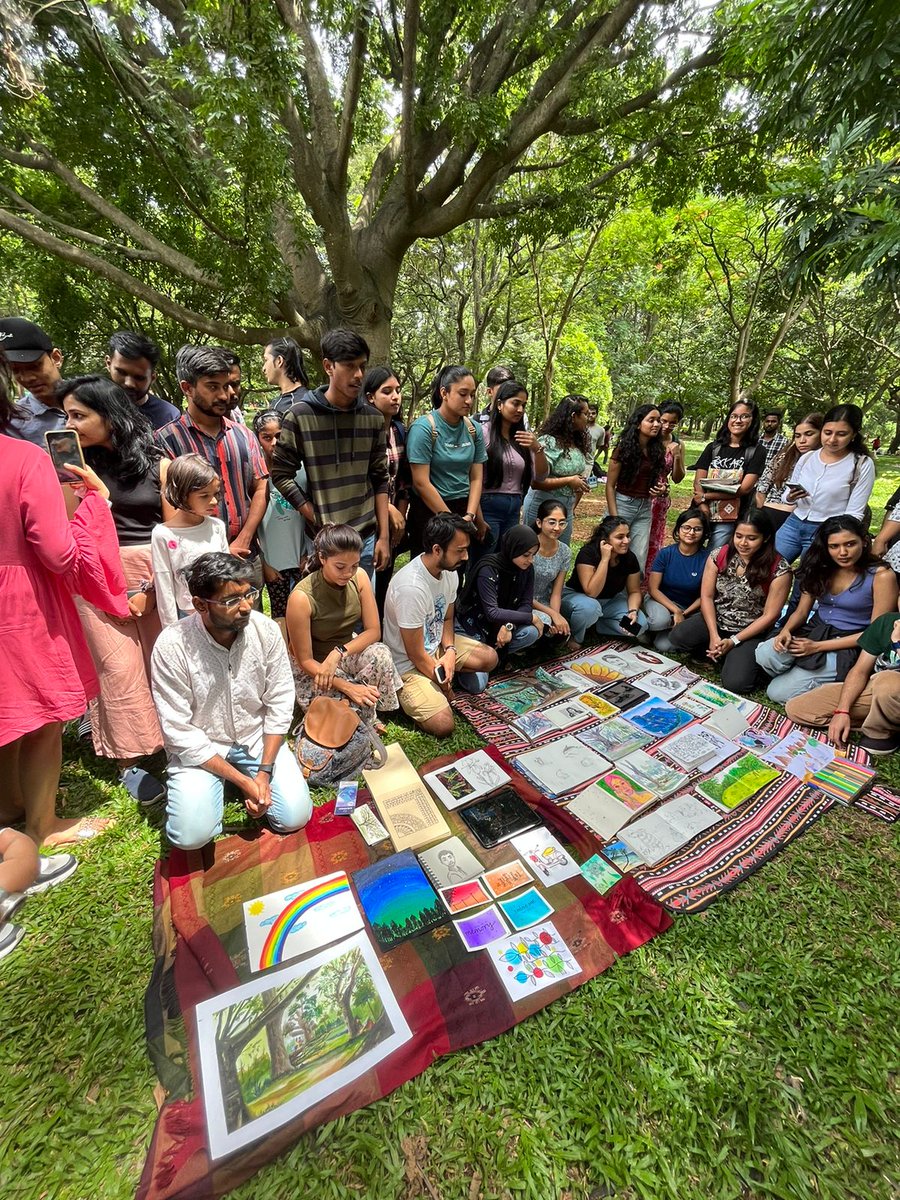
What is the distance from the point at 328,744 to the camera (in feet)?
9.00

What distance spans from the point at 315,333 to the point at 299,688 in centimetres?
510

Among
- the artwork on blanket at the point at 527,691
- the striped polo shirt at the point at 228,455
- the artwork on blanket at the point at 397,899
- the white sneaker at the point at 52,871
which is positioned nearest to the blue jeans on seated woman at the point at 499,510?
the artwork on blanket at the point at 527,691

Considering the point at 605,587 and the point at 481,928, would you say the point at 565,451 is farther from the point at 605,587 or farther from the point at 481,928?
the point at 481,928

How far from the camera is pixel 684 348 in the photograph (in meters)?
19.6

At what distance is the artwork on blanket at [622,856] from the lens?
2.33 m

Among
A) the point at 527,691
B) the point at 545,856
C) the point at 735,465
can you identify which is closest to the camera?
the point at 545,856

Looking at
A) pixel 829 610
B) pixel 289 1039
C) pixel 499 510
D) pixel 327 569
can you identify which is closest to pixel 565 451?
pixel 499 510

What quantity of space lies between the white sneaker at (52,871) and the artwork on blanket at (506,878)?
1.87 m

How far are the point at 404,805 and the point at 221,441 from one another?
2.22 meters

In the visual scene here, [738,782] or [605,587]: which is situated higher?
[605,587]

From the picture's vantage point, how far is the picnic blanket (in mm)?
1443

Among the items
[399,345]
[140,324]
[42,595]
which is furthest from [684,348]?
[42,595]

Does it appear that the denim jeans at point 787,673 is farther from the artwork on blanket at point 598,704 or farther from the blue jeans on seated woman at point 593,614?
the artwork on blanket at point 598,704

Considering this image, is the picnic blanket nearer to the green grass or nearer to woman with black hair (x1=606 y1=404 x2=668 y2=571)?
the green grass
